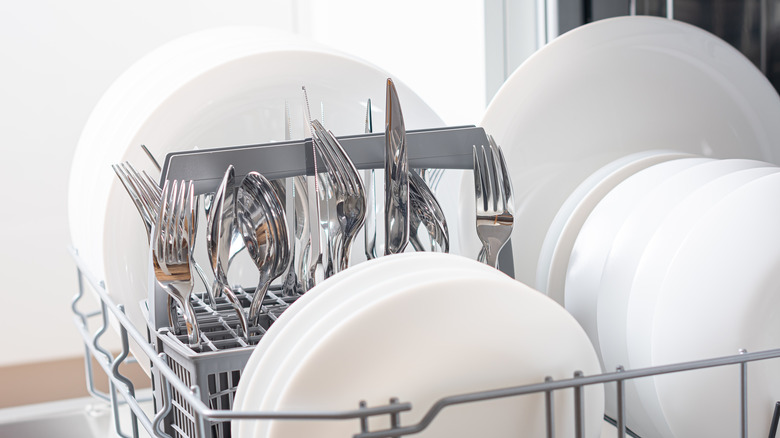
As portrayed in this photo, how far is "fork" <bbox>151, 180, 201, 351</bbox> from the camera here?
0.37 meters

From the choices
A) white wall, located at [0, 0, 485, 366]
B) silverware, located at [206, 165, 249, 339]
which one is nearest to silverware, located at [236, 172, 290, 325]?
silverware, located at [206, 165, 249, 339]

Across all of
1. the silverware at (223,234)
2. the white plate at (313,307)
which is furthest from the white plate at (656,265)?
the silverware at (223,234)

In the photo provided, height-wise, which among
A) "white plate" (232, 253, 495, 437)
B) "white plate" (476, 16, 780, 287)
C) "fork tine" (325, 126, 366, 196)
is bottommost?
"white plate" (232, 253, 495, 437)

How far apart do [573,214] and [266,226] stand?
0.76ft

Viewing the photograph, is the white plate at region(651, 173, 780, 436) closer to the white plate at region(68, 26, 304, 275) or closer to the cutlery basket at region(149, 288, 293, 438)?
the cutlery basket at region(149, 288, 293, 438)

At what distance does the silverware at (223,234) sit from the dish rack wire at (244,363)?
0.5 inches

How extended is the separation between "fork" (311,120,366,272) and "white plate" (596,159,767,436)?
6.2 inches

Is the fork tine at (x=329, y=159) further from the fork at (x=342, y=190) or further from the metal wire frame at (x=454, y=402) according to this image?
the metal wire frame at (x=454, y=402)

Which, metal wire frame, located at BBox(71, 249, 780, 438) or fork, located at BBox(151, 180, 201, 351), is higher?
fork, located at BBox(151, 180, 201, 351)

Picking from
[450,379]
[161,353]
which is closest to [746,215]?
[450,379]

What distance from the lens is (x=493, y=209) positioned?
0.45m

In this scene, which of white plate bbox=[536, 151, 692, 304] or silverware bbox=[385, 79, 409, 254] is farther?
white plate bbox=[536, 151, 692, 304]

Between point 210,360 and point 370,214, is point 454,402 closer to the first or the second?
point 210,360

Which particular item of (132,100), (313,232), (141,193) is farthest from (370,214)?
(132,100)
